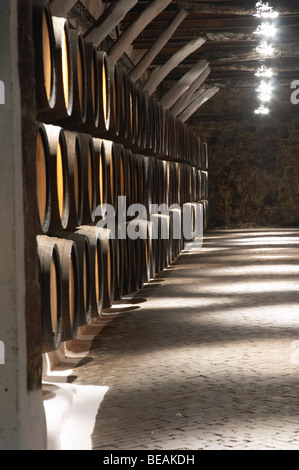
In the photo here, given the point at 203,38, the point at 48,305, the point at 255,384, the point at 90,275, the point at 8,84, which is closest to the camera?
the point at 8,84

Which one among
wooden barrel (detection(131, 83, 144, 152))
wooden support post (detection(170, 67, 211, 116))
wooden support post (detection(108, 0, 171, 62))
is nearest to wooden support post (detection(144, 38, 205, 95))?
wooden support post (detection(108, 0, 171, 62))

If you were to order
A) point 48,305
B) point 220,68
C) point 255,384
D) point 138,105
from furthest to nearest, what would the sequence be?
1. point 220,68
2. point 138,105
3. point 255,384
4. point 48,305

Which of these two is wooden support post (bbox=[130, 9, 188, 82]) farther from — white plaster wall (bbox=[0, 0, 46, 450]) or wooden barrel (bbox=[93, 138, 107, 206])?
white plaster wall (bbox=[0, 0, 46, 450])

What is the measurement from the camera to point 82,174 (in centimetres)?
617

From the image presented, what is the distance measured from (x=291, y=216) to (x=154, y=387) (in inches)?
863

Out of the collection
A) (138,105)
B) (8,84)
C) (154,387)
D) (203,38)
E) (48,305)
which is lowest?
(154,387)

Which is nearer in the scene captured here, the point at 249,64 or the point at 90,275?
the point at 90,275

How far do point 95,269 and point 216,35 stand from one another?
11.7 meters

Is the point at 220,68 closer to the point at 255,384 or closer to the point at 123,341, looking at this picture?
the point at 123,341

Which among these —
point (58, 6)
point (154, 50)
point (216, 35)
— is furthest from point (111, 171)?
point (216, 35)

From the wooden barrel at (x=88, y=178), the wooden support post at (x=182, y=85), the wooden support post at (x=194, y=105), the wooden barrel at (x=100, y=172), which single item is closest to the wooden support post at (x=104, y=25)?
the wooden barrel at (x=100, y=172)

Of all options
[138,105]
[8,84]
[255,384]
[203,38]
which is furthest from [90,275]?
[203,38]

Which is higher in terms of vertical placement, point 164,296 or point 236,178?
point 236,178

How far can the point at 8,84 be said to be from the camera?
10.6 feet
